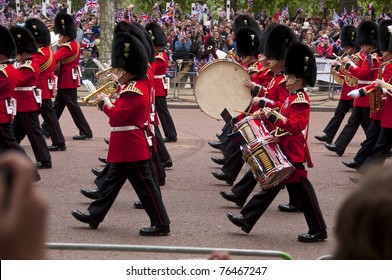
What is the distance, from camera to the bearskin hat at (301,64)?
6.83 meters

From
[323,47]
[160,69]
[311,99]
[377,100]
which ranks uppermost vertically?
[377,100]

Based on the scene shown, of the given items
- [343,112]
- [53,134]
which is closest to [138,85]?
[53,134]

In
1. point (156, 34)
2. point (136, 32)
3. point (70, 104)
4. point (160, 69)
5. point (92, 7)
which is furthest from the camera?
point (92, 7)

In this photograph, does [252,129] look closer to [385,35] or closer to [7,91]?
[7,91]

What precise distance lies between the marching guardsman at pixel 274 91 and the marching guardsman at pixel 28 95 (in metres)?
2.52

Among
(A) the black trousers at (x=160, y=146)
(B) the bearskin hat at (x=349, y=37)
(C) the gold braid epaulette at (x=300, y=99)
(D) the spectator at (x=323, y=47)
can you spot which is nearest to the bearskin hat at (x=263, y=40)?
(A) the black trousers at (x=160, y=146)

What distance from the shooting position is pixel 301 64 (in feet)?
22.5

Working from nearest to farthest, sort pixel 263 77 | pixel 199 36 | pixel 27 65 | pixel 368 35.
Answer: pixel 263 77 < pixel 27 65 < pixel 368 35 < pixel 199 36

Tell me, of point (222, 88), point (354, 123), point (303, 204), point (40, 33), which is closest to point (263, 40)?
point (222, 88)

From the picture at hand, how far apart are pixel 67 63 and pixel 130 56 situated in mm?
4710

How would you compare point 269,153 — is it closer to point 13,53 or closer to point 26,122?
point 13,53
